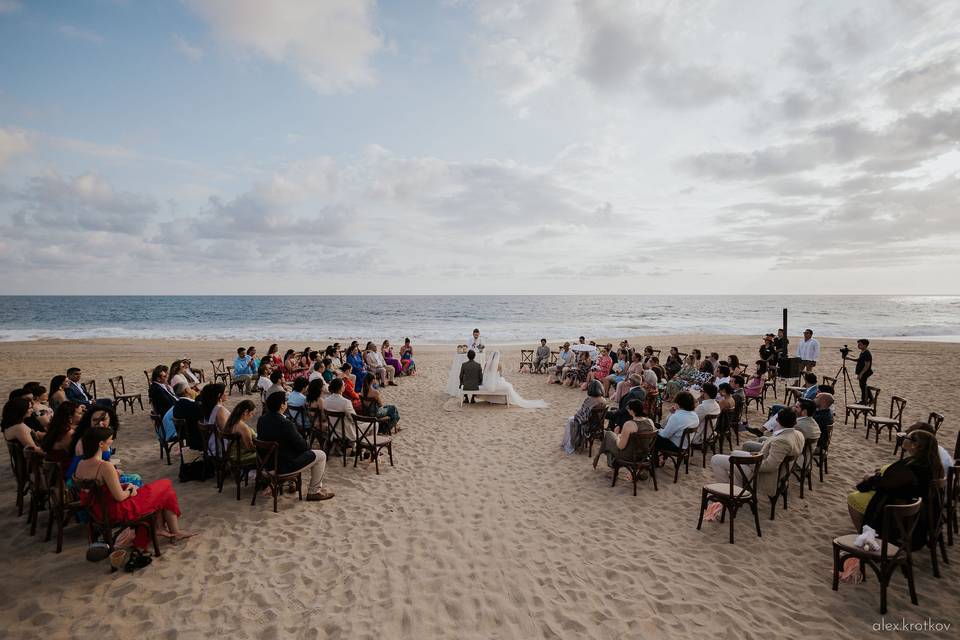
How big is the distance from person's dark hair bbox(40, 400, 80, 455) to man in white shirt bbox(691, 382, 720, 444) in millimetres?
8136

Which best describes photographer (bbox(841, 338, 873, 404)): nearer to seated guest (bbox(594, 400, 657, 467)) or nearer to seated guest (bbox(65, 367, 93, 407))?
seated guest (bbox(594, 400, 657, 467))

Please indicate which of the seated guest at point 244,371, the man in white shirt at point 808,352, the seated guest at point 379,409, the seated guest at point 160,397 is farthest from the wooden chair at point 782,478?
the seated guest at point 244,371

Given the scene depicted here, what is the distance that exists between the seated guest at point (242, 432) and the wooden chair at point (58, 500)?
1.47m

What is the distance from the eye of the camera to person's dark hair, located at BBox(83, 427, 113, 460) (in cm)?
383

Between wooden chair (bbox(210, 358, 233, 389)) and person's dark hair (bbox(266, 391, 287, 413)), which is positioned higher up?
person's dark hair (bbox(266, 391, 287, 413))

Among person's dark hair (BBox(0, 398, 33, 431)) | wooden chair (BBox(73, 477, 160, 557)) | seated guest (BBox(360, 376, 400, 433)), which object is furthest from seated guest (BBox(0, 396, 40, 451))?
seated guest (BBox(360, 376, 400, 433))

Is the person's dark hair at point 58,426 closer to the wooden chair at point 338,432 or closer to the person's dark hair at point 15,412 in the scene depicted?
the person's dark hair at point 15,412

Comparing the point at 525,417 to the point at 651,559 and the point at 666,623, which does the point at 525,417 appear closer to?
the point at 651,559

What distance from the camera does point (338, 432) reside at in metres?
6.75

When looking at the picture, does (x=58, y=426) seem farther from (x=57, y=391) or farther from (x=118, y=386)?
(x=118, y=386)

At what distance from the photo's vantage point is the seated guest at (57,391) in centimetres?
687

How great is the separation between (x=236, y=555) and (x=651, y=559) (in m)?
4.23

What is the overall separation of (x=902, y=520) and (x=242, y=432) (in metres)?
6.91

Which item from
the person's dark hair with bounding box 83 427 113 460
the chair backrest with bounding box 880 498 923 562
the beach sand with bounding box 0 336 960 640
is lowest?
the beach sand with bounding box 0 336 960 640
